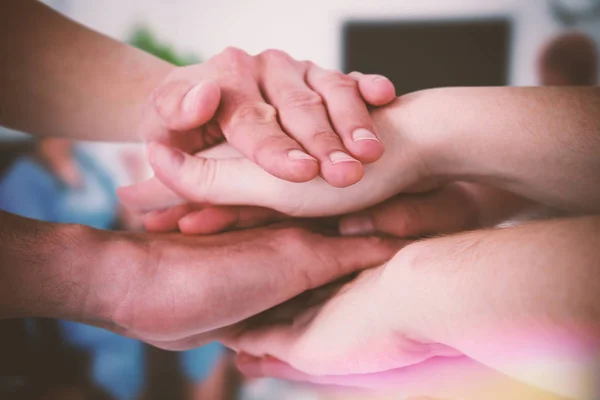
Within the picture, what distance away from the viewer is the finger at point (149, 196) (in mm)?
785

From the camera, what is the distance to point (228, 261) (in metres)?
0.60

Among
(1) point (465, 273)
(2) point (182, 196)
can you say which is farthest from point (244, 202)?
(1) point (465, 273)

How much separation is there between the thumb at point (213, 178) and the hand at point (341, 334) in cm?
18

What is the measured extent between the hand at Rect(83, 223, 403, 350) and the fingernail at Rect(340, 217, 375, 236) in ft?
0.17

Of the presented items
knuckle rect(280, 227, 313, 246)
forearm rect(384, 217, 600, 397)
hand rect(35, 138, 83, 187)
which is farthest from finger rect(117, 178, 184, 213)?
hand rect(35, 138, 83, 187)

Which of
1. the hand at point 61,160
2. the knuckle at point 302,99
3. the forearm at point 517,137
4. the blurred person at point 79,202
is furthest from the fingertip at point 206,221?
the hand at point 61,160

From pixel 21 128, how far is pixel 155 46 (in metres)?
0.89

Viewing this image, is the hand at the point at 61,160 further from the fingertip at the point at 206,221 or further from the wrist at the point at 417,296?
the wrist at the point at 417,296

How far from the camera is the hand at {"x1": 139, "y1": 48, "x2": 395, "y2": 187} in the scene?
56cm

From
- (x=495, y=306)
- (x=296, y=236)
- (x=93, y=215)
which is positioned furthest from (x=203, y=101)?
(x=93, y=215)

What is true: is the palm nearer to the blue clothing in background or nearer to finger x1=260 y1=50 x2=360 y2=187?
finger x1=260 y1=50 x2=360 y2=187

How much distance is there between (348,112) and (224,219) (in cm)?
26

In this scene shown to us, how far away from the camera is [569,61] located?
6.10 ft

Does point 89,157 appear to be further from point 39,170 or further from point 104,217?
point 104,217
